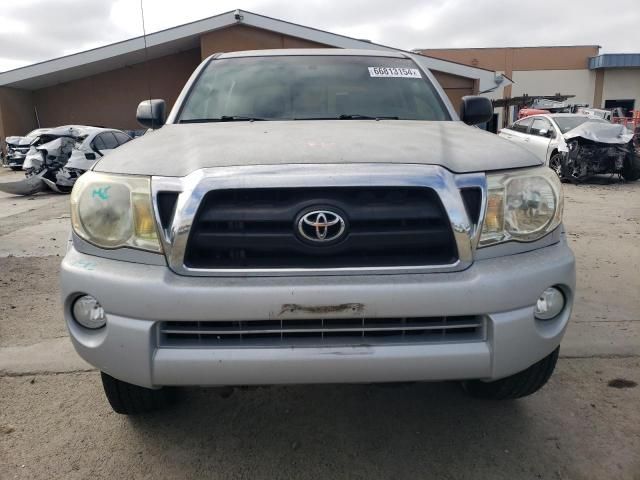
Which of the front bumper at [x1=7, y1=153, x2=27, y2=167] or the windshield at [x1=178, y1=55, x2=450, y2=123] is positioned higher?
Answer: the windshield at [x1=178, y1=55, x2=450, y2=123]

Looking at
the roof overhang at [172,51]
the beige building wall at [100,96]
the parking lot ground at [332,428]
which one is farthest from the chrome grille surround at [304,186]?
the beige building wall at [100,96]

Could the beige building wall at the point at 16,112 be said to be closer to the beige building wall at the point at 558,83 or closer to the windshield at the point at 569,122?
the windshield at the point at 569,122

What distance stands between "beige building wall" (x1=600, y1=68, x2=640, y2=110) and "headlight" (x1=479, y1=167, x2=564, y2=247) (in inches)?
1711

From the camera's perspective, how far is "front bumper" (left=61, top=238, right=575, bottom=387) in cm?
179

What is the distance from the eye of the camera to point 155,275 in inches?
72.2

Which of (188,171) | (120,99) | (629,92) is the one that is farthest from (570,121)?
(629,92)

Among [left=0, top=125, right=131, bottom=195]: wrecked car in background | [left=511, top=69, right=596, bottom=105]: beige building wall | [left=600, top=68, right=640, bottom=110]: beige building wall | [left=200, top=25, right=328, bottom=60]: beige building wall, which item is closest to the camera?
[left=0, top=125, right=131, bottom=195]: wrecked car in background

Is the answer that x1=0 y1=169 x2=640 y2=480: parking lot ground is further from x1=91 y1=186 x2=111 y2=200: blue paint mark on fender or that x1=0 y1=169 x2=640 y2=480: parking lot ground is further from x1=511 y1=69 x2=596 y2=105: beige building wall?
x1=511 y1=69 x2=596 y2=105: beige building wall

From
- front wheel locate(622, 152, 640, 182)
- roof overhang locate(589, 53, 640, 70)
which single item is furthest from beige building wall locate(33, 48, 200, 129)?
roof overhang locate(589, 53, 640, 70)

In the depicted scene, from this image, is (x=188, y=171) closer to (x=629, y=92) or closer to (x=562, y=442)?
(x=562, y=442)

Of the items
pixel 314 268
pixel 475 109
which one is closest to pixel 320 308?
pixel 314 268

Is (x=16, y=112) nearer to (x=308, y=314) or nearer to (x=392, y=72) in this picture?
(x=392, y=72)

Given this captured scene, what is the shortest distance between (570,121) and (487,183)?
1221cm

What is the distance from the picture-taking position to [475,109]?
3375 mm
